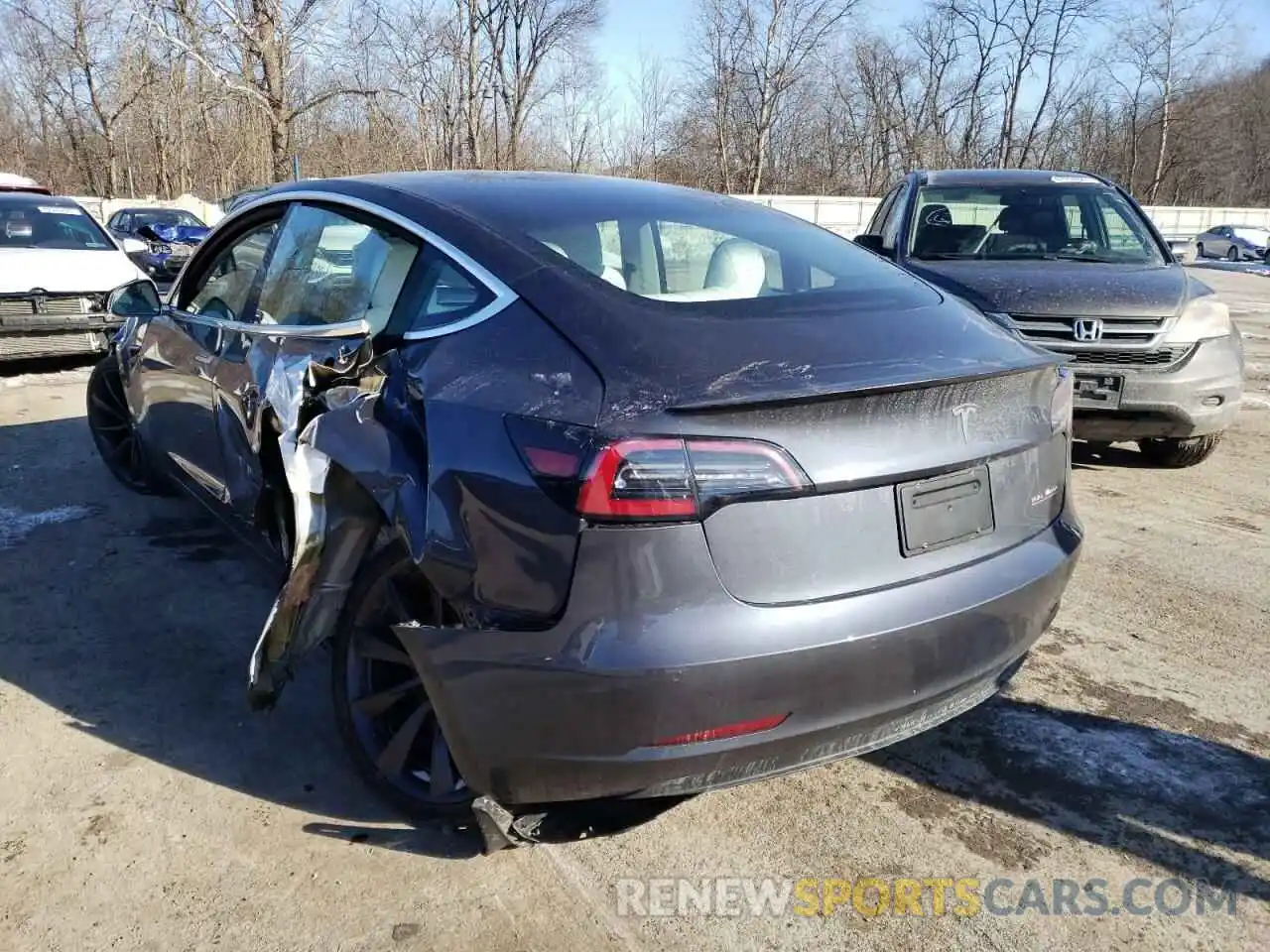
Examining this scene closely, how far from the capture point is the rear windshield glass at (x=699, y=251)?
2.64 metres

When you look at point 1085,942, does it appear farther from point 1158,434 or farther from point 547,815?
point 1158,434

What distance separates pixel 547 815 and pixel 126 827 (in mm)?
1182

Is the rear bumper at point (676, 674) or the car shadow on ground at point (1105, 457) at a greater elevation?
the rear bumper at point (676, 674)

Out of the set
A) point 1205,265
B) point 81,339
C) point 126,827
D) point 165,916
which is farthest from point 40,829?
point 1205,265

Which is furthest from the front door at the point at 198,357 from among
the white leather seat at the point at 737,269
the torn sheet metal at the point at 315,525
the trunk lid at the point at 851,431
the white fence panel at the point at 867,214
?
the white fence panel at the point at 867,214

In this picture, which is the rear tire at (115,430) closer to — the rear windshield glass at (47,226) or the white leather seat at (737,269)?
the white leather seat at (737,269)

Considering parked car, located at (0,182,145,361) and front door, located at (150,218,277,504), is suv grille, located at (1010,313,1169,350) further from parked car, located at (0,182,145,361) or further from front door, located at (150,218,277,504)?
parked car, located at (0,182,145,361)

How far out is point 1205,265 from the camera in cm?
3006

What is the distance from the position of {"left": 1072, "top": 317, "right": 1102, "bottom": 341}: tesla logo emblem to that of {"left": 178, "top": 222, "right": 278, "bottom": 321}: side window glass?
412 cm

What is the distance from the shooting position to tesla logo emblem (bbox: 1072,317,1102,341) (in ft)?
17.6

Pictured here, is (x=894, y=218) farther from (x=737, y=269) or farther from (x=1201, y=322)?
(x=737, y=269)

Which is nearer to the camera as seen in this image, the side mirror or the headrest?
the headrest

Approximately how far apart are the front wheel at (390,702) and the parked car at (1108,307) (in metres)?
3.54

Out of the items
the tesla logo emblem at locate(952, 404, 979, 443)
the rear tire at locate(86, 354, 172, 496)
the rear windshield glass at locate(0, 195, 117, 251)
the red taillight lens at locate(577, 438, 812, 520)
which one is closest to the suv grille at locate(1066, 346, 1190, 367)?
the tesla logo emblem at locate(952, 404, 979, 443)
